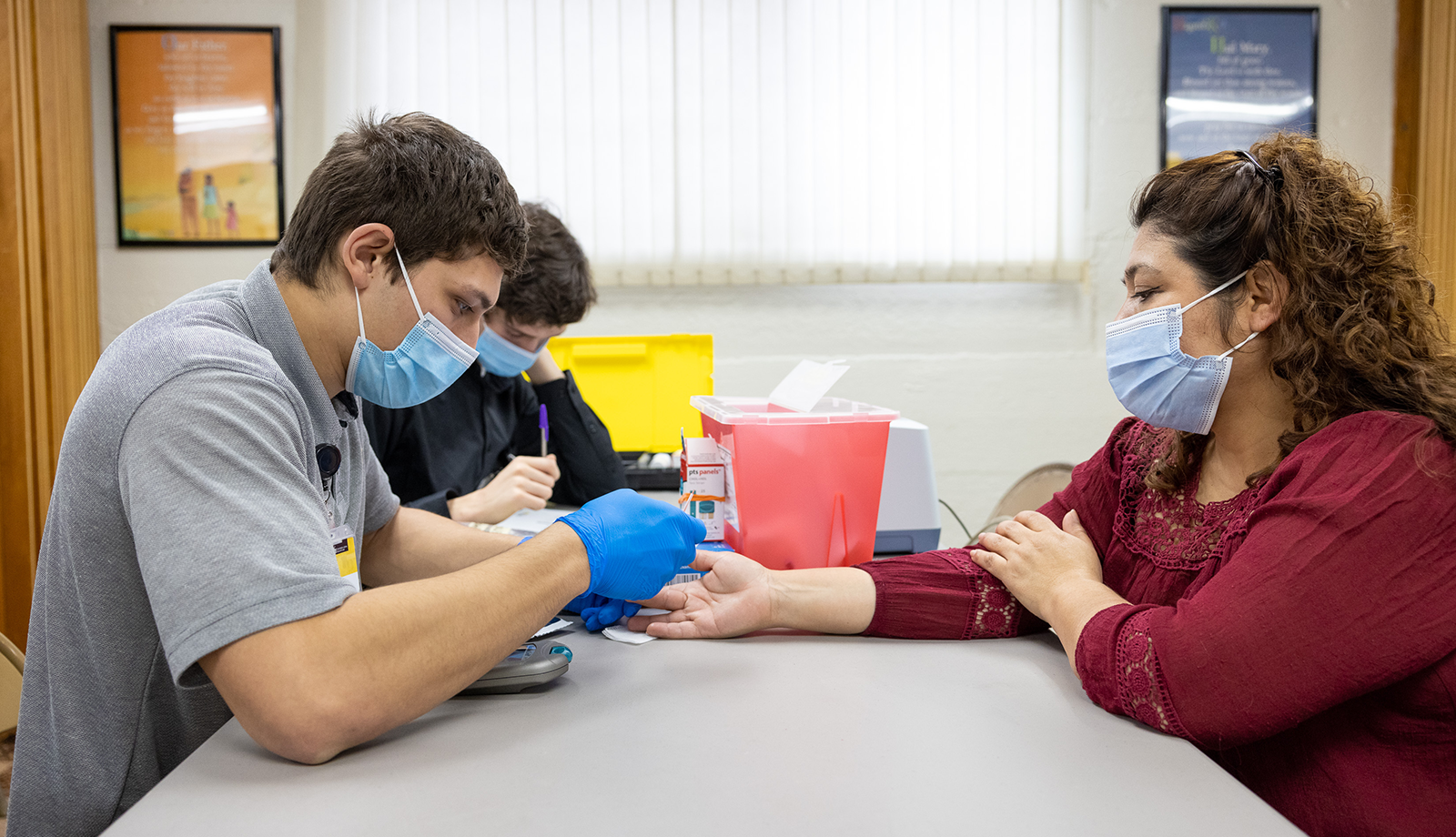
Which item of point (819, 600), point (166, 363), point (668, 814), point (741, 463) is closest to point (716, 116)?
point (741, 463)

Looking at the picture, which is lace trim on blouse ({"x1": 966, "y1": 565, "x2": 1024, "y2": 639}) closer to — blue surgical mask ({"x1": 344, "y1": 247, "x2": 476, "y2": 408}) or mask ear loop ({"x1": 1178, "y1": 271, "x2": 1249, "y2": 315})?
mask ear loop ({"x1": 1178, "y1": 271, "x2": 1249, "y2": 315})

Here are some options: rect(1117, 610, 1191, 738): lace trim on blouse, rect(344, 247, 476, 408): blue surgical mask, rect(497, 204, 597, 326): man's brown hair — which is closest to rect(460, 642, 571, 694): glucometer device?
Answer: rect(344, 247, 476, 408): blue surgical mask

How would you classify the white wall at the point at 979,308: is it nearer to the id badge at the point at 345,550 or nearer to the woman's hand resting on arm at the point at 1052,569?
the woman's hand resting on arm at the point at 1052,569

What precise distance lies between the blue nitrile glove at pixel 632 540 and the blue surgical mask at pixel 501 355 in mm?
1076

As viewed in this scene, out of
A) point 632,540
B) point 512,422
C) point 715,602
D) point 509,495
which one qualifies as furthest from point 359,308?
point 512,422

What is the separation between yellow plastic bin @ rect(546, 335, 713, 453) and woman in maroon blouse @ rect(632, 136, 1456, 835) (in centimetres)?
139

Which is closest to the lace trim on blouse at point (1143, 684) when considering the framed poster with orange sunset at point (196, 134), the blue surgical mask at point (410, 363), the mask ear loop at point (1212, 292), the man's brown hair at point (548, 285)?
the mask ear loop at point (1212, 292)

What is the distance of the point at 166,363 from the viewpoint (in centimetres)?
82

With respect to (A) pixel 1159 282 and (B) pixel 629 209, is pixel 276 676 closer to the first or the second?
(A) pixel 1159 282

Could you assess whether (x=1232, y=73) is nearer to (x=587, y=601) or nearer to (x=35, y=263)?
(x=587, y=601)

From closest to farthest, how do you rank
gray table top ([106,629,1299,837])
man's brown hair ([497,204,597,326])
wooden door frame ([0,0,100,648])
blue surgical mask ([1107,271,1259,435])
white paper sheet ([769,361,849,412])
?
gray table top ([106,629,1299,837]) → blue surgical mask ([1107,271,1259,435]) → white paper sheet ([769,361,849,412]) → man's brown hair ([497,204,597,326]) → wooden door frame ([0,0,100,648])

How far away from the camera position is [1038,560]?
1121 millimetres

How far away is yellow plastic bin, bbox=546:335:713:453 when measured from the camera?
255cm

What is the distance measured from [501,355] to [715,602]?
1.10 m
